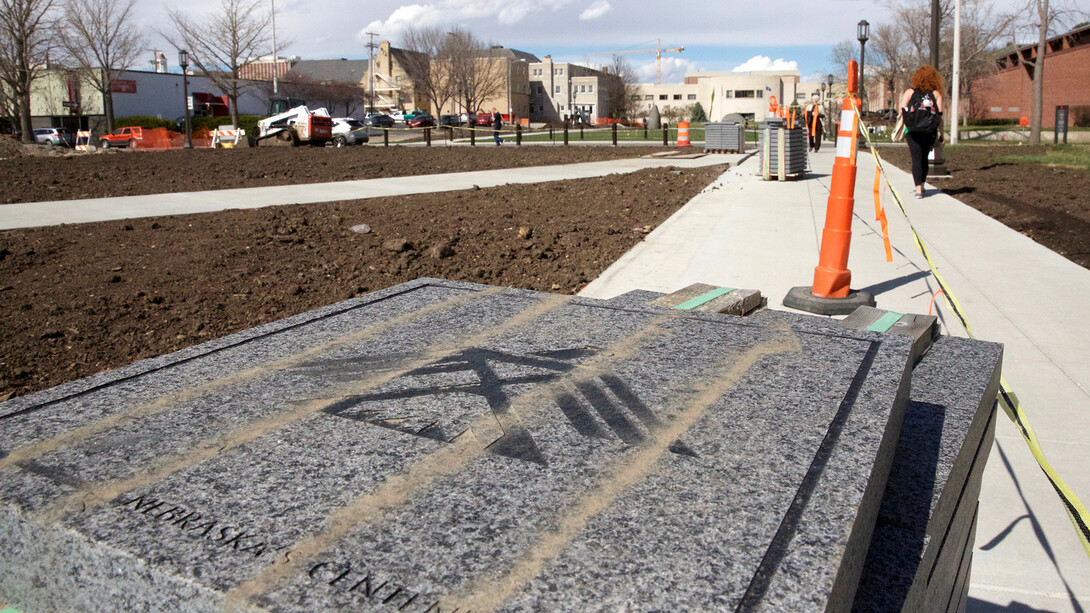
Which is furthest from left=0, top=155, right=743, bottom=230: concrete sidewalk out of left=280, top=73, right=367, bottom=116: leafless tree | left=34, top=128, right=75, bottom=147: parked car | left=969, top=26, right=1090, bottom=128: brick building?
left=280, top=73, right=367, bottom=116: leafless tree

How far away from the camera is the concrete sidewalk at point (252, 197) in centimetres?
1003

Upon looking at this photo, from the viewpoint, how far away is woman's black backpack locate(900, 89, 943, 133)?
10.4 meters

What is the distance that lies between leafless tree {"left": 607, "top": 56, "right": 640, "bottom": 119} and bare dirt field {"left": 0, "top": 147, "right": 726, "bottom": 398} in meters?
76.9

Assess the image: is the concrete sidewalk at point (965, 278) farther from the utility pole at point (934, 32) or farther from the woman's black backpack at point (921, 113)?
the utility pole at point (934, 32)

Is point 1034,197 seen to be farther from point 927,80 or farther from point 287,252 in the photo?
point 287,252

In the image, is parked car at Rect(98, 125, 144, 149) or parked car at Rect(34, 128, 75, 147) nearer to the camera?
parked car at Rect(98, 125, 144, 149)

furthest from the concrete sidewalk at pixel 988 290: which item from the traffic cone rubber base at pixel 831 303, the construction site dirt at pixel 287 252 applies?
the construction site dirt at pixel 287 252

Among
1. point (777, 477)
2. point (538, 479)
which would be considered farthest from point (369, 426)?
point (777, 477)

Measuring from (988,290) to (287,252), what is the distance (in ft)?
20.0

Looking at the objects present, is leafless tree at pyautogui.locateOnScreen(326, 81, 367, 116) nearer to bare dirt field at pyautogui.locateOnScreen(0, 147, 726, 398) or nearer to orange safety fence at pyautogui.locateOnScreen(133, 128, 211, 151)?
orange safety fence at pyautogui.locateOnScreen(133, 128, 211, 151)

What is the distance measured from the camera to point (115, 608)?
4.33ft

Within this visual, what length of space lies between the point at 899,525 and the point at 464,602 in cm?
109

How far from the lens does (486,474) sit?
1.53 m

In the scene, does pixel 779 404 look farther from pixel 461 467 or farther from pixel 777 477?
pixel 461 467
